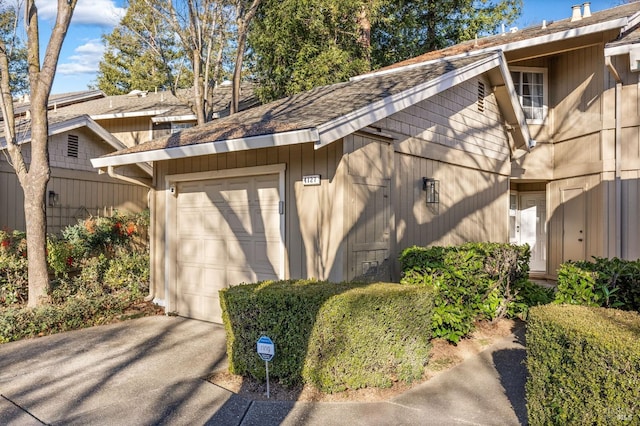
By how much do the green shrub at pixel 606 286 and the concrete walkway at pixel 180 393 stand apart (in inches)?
39.5

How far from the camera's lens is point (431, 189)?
7.70m

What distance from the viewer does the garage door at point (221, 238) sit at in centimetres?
679

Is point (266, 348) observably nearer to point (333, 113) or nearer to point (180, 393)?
point (180, 393)

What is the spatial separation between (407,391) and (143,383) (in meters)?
2.64

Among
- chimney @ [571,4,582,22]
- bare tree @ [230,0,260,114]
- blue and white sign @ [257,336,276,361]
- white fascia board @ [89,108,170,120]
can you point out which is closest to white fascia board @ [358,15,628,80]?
chimney @ [571,4,582,22]

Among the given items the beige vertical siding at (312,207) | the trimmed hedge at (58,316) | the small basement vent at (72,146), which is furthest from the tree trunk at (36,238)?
the small basement vent at (72,146)

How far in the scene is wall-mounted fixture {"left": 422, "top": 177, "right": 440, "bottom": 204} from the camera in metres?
7.57

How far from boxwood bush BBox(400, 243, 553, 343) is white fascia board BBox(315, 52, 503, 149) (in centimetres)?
179

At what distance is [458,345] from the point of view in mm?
5934

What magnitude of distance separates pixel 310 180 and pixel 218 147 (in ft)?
4.16

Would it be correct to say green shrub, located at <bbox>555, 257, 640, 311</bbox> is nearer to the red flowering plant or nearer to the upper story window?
the upper story window

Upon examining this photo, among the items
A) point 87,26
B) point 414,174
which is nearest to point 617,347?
point 414,174

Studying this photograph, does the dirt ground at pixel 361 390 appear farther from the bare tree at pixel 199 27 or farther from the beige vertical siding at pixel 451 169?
the bare tree at pixel 199 27

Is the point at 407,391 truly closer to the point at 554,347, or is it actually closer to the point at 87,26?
A: the point at 554,347
